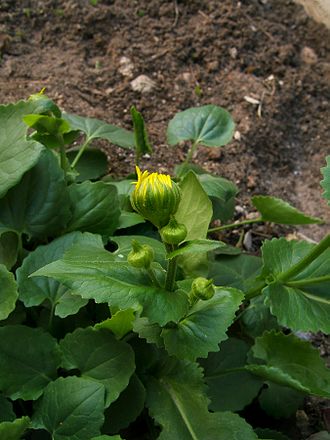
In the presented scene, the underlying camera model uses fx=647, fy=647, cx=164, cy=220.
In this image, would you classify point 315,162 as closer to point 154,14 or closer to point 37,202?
point 154,14

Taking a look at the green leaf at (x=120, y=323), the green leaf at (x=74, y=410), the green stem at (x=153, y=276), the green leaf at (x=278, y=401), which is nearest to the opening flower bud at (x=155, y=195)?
the green stem at (x=153, y=276)

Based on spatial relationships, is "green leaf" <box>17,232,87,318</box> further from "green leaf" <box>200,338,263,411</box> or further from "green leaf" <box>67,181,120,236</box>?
"green leaf" <box>200,338,263,411</box>

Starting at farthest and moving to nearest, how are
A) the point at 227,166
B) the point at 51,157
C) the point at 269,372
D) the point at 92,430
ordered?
1. the point at 227,166
2. the point at 51,157
3. the point at 269,372
4. the point at 92,430

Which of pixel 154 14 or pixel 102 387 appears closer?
pixel 102 387

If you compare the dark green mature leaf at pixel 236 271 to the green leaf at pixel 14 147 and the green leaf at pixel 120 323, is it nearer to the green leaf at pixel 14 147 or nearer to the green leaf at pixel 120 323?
the green leaf at pixel 120 323

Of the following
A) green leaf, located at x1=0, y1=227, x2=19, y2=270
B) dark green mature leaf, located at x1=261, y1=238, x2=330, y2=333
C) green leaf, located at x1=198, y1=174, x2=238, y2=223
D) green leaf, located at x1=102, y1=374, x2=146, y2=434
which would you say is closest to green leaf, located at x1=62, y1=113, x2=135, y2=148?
green leaf, located at x1=198, y1=174, x2=238, y2=223

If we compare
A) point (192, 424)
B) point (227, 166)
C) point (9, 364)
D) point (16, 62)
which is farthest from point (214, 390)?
point (16, 62)

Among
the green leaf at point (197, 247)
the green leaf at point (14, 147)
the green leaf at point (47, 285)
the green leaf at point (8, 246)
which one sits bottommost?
the green leaf at point (8, 246)
